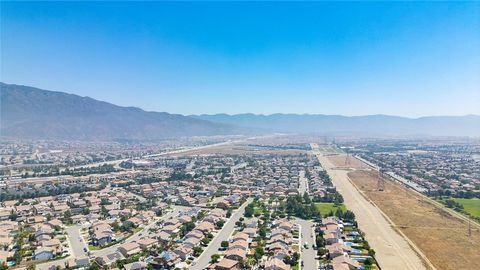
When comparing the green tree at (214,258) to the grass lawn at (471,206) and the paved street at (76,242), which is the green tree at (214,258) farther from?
the grass lawn at (471,206)

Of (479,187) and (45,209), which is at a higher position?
(479,187)

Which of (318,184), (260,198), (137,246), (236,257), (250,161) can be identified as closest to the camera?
(236,257)

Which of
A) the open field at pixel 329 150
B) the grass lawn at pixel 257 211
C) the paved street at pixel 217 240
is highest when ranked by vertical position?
the open field at pixel 329 150

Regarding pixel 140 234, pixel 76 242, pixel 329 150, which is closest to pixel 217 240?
pixel 140 234

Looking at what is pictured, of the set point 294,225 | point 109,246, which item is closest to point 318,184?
point 294,225

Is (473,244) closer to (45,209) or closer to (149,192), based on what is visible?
(149,192)

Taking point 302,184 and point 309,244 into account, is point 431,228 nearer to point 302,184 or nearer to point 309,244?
point 309,244

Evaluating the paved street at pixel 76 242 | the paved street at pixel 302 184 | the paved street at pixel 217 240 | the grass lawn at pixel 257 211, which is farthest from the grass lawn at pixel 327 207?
the paved street at pixel 76 242
